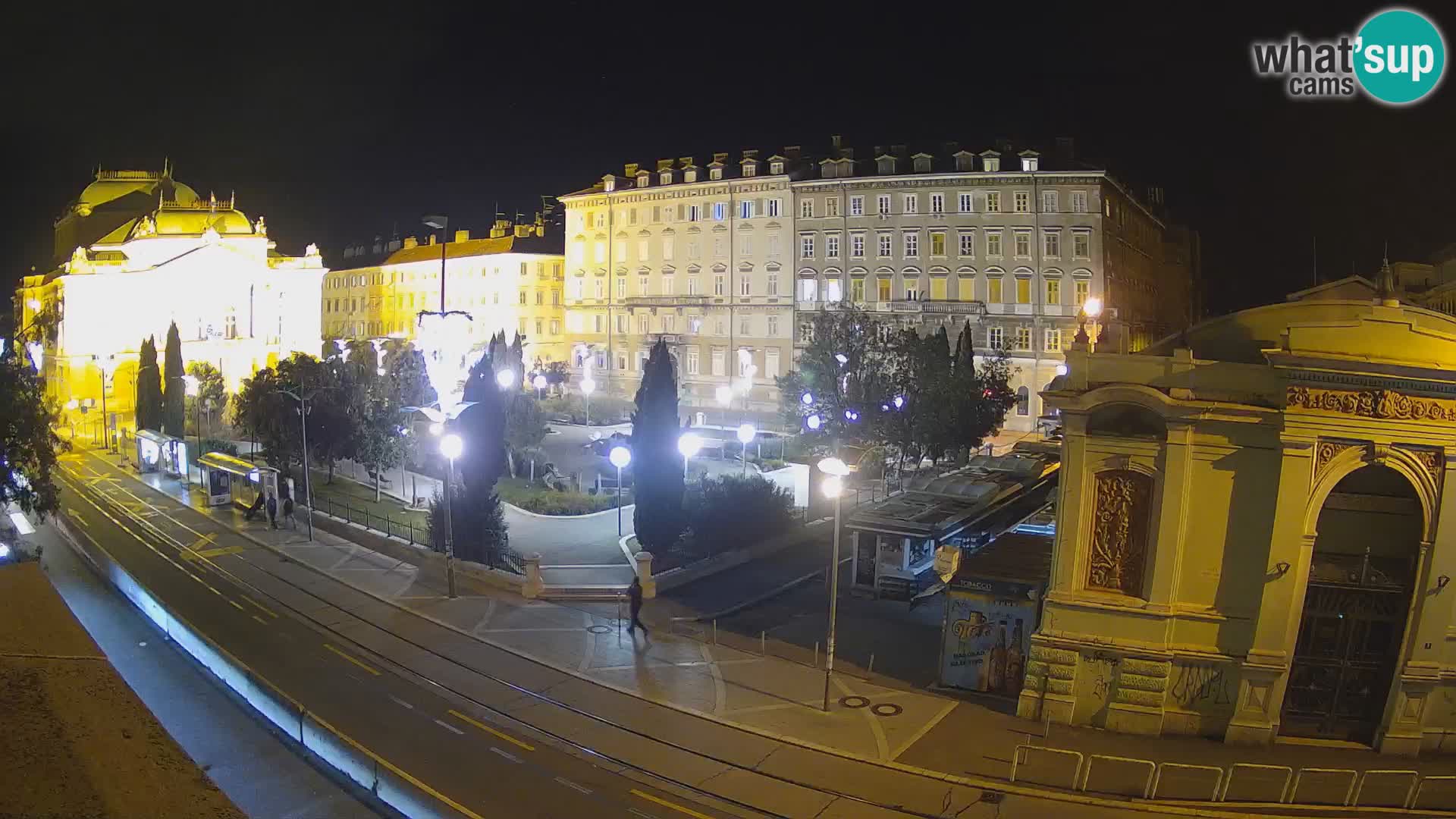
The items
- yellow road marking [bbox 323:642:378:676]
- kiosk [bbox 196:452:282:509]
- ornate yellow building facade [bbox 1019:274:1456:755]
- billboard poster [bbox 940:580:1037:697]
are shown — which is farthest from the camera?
kiosk [bbox 196:452:282:509]

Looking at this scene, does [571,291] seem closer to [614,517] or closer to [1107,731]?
[614,517]

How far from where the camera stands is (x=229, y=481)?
3912 cm

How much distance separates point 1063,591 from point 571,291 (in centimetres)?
6178

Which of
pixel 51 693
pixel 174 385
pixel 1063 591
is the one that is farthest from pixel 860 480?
pixel 174 385

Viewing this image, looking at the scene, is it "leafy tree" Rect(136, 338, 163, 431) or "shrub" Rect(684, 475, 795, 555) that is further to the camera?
"leafy tree" Rect(136, 338, 163, 431)

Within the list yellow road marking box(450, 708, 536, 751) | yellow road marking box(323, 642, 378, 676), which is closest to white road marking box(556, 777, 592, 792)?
yellow road marking box(450, 708, 536, 751)

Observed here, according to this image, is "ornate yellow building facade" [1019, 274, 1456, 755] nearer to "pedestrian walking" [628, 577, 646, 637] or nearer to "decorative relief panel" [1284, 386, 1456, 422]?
"decorative relief panel" [1284, 386, 1456, 422]

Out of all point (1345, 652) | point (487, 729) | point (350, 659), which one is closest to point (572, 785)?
point (487, 729)

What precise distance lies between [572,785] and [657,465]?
14656 mm

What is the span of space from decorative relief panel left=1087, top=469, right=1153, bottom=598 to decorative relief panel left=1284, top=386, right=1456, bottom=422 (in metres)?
2.64

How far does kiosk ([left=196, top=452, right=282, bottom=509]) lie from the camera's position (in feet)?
122

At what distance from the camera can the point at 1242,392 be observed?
15.5 metres

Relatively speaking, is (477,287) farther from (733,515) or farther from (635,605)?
(635,605)

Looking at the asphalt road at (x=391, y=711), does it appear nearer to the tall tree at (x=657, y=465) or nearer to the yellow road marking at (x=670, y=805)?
the yellow road marking at (x=670, y=805)
